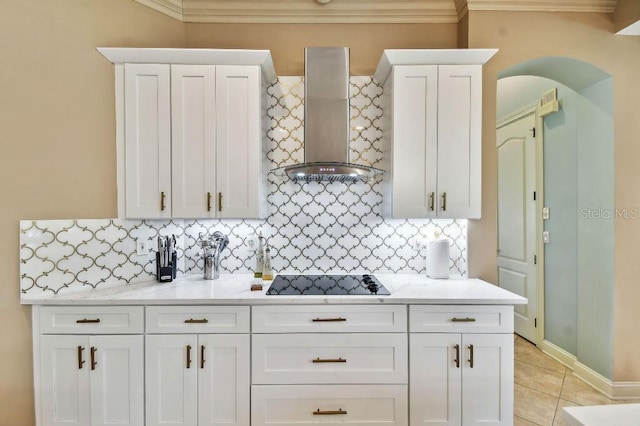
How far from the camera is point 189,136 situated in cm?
215

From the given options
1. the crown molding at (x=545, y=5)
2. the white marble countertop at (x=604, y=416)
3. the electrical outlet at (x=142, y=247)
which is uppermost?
the crown molding at (x=545, y=5)

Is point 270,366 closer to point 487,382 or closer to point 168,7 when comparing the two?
point 487,382

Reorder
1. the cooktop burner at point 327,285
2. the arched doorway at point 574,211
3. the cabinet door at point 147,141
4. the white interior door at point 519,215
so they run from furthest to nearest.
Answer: the white interior door at point 519,215
the arched doorway at point 574,211
the cabinet door at point 147,141
the cooktop burner at point 327,285

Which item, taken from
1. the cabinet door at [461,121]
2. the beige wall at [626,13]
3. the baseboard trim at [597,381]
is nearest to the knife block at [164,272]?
the cabinet door at [461,121]

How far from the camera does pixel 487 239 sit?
2.37 m

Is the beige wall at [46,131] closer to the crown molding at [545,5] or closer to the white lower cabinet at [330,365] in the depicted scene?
Answer: the white lower cabinet at [330,365]

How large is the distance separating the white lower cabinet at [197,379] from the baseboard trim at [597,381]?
276 cm

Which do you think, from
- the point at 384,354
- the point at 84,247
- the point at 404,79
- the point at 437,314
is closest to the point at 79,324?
the point at 84,247

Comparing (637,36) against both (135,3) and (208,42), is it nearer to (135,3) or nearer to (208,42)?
(208,42)

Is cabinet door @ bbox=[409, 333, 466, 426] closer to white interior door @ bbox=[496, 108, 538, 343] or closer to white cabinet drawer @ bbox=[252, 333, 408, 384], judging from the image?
white cabinet drawer @ bbox=[252, 333, 408, 384]

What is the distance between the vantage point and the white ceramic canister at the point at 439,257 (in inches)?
91.5

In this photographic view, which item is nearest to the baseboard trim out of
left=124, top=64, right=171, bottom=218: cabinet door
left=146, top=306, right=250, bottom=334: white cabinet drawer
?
left=146, top=306, right=250, bottom=334: white cabinet drawer

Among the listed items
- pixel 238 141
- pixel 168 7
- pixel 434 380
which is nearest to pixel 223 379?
pixel 434 380

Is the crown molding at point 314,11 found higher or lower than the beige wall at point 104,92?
higher
